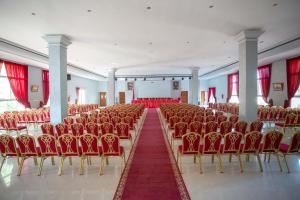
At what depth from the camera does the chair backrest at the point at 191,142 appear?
188 inches

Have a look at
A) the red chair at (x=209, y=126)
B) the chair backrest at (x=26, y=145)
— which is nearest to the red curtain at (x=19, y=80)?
the chair backrest at (x=26, y=145)

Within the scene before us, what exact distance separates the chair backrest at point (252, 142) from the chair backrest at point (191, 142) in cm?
107

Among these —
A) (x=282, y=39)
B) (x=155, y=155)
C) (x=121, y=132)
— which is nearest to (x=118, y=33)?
(x=121, y=132)

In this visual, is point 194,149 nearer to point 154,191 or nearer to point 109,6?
point 154,191

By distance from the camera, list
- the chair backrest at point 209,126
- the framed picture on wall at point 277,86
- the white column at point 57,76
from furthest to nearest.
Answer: the framed picture on wall at point 277,86 → the white column at point 57,76 → the chair backrest at point 209,126

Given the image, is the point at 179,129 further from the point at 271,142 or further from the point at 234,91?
the point at 234,91

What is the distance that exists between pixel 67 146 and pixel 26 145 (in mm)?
900

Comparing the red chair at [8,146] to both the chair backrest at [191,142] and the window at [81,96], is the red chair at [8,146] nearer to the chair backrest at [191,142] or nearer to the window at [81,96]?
the chair backrest at [191,142]

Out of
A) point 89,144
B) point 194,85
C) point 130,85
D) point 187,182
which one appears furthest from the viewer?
point 130,85

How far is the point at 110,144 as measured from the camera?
187 inches

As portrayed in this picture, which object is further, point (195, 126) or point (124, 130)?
point (124, 130)

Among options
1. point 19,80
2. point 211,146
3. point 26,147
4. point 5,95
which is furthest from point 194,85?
point 26,147

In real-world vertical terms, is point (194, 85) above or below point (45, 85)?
above

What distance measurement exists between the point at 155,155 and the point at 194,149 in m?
1.42
